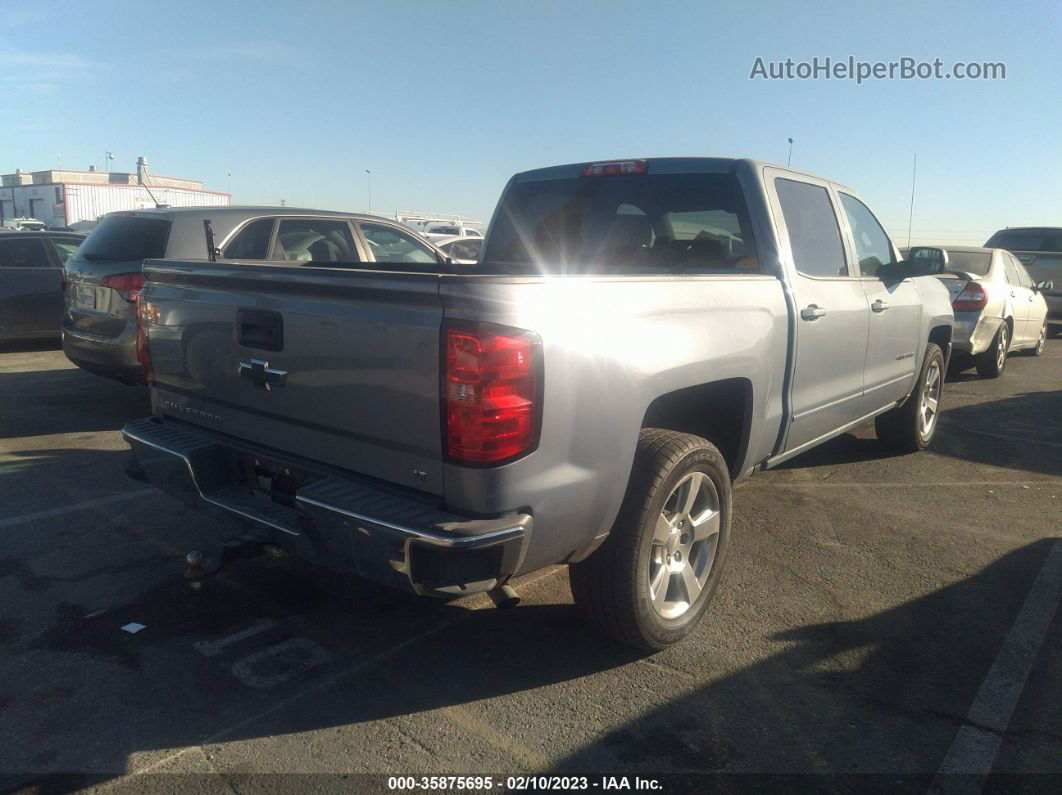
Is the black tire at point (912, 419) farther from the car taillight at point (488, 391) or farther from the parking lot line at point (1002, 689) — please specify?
the car taillight at point (488, 391)

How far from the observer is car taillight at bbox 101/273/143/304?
6.47 m

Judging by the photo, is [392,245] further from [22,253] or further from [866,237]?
[22,253]

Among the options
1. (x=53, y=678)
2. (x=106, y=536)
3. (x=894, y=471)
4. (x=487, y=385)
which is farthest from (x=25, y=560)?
(x=894, y=471)

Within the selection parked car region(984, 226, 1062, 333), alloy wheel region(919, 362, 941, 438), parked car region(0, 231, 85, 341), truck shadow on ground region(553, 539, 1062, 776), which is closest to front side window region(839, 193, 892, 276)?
alloy wheel region(919, 362, 941, 438)

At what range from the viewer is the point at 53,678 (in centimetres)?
304

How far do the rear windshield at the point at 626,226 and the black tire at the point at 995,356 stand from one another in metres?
7.17

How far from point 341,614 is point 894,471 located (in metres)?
4.17

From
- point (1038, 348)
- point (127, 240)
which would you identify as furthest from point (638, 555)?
point (1038, 348)

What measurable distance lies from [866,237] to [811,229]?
3.21 ft

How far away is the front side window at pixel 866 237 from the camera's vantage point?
5.11m

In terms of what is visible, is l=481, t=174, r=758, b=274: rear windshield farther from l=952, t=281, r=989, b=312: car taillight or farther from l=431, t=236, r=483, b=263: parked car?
l=431, t=236, r=483, b=263: parked car

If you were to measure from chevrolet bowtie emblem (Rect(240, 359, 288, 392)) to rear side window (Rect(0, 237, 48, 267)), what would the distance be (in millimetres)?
8706

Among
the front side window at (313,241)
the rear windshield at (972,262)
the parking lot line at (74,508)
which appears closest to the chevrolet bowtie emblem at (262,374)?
the parking lot line at (74,508)

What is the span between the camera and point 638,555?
3033 millimetres
